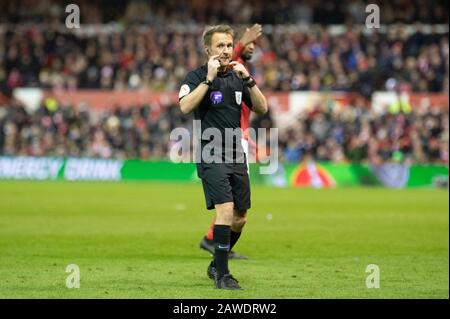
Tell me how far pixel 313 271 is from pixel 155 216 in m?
9.06

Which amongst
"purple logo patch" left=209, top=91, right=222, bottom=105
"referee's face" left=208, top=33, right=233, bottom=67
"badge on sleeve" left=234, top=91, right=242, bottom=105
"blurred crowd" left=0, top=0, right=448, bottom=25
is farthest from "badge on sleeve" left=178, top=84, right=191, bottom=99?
"blurred crowd" left=0, top=0, right=448, bottom=25

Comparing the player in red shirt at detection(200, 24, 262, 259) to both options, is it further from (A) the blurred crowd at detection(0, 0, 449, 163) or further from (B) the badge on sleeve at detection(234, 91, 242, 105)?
(A) the blurred crowd at detection(0, 0, 449, 163)

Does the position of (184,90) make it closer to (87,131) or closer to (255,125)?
(255,125)

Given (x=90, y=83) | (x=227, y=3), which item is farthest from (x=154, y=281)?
(x=227, y=3)

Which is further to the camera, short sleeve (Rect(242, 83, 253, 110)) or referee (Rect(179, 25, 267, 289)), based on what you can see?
short sleeve (Rect(242, 83, 253, 110))

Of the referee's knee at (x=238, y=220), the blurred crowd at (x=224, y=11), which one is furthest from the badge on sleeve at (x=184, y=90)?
the blurred crowd at (x=224, y=11)

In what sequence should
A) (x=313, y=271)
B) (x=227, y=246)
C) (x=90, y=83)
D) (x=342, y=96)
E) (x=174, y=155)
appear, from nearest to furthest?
(x=227, y=246) → (x=313, y=271) → (x=174, y=155) → (x=342, y=96) → (x=90, y=83)

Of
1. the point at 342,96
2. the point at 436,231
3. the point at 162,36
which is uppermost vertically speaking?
the point at 162,36

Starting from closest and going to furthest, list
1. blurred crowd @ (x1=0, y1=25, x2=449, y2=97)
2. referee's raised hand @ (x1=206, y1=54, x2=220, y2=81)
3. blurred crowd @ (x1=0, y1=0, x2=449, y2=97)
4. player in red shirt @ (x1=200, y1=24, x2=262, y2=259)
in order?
referee's raised hand @ (x1=206, y1=54, x2=220, y2=81)
player in red shirt @ (x1=200, y1=24, x2=262, y2=259)
blurred crowd @ (x1=0, y1=25, x2=449, y2=97)
blurred crowd @ (x1=0, y1=0, x2=449, y2=97)

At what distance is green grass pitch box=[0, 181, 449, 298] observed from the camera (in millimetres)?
10672

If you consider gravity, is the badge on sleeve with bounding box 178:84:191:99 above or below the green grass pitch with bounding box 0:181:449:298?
above

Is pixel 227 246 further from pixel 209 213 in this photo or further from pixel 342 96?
pixel 342 96

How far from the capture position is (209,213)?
2194 centimetres

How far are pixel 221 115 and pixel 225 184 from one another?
29.6 inches
